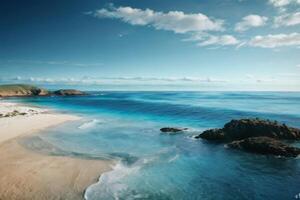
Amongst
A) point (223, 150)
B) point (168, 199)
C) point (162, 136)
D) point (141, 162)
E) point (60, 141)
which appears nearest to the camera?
point (168, 199)

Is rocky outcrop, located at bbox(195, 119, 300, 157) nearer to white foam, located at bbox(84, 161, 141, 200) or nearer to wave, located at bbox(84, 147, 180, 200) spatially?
wave, located at bbox(84, 147, 180, 200)

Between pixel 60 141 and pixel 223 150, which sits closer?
pixel 223 150

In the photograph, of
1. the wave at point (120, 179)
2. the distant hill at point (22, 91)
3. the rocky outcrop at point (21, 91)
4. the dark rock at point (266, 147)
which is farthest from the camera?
the rocky outcrop at point (21, 91)

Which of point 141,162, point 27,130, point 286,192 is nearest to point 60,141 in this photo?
point 27,130

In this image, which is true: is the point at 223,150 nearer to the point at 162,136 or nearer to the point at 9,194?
the point at 162,136

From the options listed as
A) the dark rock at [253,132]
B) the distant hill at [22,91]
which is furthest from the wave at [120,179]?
the distant hill at [22,91]

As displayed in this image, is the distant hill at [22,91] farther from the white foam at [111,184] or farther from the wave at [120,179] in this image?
the white foam at [111,184]
